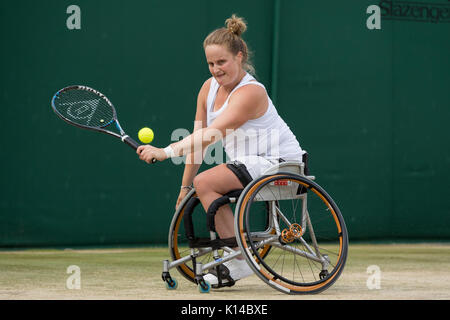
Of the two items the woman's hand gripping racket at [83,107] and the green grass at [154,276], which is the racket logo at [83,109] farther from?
the green grass at [154,276]

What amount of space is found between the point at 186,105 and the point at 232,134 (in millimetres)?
2196

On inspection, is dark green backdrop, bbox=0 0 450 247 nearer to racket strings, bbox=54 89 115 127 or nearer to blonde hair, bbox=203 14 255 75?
racket strings, bbox=54 89 115 127

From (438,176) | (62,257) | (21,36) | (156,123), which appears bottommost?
(62,257)

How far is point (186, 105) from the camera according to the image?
5992 mm

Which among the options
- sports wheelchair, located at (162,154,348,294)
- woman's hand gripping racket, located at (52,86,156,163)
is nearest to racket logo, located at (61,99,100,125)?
woman's hand gripping racket, located at (52,86,156,163)

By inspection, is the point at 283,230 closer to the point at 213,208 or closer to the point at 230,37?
the point at 213,208

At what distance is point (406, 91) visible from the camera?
21.4 feet

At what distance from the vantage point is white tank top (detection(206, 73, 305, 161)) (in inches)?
151

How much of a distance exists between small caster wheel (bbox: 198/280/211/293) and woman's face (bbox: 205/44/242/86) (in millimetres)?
963

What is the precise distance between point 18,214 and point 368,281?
266cm

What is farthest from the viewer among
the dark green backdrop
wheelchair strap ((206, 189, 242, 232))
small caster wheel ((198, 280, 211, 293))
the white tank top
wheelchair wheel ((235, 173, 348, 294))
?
the dark green backdrop
